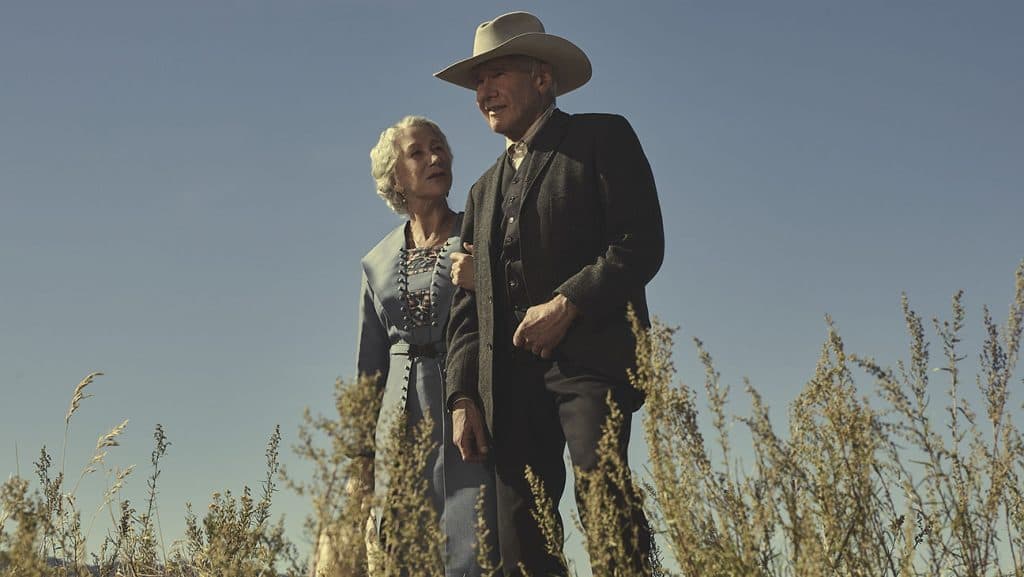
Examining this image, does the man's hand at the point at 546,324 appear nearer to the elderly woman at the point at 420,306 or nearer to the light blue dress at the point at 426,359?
the elderly woman at the point at 420,306

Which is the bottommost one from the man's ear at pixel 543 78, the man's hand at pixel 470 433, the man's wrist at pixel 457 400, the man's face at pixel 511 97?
the man's hand at pixel 470 433

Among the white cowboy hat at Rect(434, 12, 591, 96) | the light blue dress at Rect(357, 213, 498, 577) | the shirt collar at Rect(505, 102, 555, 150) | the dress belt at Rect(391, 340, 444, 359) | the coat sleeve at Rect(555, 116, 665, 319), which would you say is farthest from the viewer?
the dress belt at Rect(391, 340, 444, 359)

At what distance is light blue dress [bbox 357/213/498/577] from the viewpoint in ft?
15.0

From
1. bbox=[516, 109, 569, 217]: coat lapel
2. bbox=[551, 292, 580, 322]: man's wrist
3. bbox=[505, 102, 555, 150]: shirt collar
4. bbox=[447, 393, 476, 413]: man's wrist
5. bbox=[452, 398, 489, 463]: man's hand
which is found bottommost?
bbox=[452, 398, 489, 463]: man's hand

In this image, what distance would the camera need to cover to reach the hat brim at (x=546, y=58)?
13.5 feet

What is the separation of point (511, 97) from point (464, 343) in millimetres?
948

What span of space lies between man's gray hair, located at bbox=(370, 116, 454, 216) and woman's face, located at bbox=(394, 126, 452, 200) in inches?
0.8

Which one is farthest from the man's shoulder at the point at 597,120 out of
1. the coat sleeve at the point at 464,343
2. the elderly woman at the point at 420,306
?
the elderly woman at the point at 420,306

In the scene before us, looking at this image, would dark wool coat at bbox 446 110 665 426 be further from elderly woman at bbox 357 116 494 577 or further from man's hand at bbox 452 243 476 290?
elderly woman at bbox 357 116 494 577

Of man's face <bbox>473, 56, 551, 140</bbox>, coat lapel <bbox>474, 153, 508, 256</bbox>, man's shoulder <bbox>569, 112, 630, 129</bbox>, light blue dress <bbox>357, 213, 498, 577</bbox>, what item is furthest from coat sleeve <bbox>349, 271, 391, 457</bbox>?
man's shoulder <bbox>569, 112, 630, 129</bbox>

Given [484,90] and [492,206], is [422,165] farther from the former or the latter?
[492,206]

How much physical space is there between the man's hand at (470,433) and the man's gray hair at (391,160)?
1478 mm

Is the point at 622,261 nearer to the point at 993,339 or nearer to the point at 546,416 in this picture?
the point at 546,416

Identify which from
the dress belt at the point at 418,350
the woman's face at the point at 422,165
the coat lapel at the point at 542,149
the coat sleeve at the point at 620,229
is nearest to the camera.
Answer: the coat sleeve at the point at 620,229
